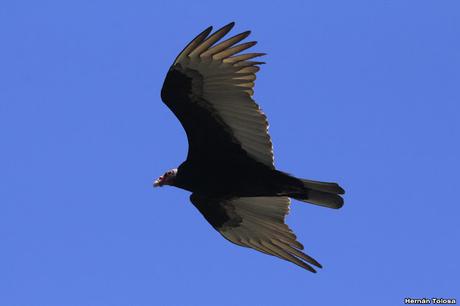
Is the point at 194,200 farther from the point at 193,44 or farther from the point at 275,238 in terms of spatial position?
the point at 193,44

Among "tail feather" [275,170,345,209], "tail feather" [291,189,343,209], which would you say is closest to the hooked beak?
"tail feather" [275,170,345,209]

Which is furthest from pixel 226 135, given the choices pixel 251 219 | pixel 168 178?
pixel 251 219

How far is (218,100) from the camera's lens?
33.1 ft

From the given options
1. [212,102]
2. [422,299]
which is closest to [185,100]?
[212,102]

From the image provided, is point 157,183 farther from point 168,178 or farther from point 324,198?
point 324,198

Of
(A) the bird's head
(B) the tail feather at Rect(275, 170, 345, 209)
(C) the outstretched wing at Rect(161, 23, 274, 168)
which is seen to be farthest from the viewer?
(A) the bird's head

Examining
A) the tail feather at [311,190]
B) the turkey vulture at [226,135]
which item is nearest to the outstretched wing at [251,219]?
the turkey vulture at [226,135]

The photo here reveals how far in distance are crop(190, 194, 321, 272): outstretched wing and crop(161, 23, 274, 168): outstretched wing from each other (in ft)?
2.50

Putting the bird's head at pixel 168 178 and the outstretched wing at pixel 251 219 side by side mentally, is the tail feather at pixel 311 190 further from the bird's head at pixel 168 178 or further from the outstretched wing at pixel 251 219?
the bird's head at pixel 168 178

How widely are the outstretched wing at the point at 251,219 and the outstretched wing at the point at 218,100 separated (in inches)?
30.0

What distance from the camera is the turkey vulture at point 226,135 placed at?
990 cm

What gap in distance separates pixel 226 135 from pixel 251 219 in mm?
1237

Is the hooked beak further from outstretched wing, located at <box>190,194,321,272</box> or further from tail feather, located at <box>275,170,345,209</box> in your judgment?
tail feather, located at <box>275,170,345,209</box>

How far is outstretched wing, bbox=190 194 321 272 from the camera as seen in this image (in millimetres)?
10664
